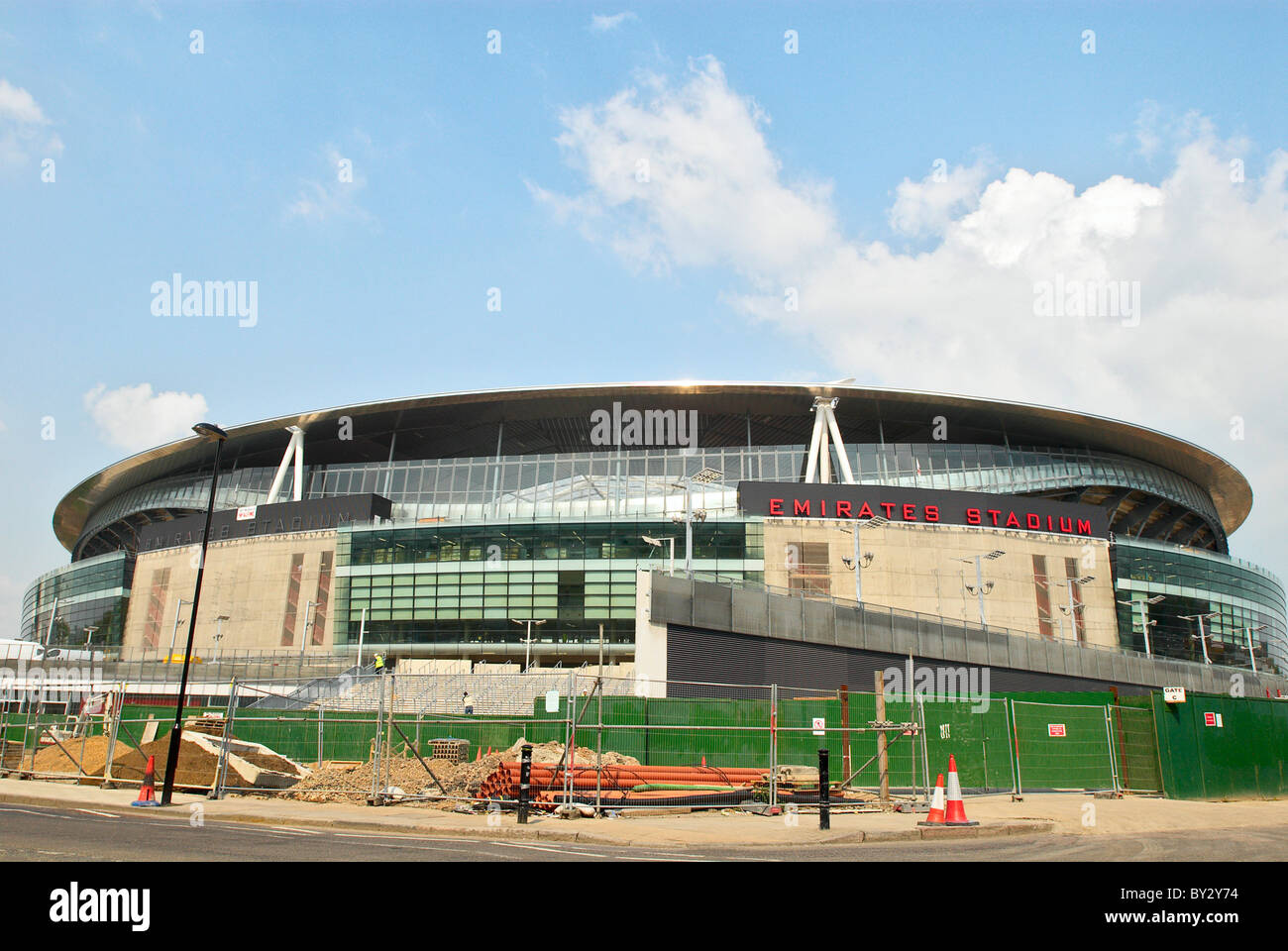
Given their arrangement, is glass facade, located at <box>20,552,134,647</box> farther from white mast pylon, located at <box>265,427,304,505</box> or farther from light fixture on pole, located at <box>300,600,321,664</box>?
light fixture on pole, located at <box>300,600,321,664</box>

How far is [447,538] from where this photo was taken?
67500mm

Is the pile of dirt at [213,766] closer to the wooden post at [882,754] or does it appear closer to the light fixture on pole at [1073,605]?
the wooden post at [882,754]

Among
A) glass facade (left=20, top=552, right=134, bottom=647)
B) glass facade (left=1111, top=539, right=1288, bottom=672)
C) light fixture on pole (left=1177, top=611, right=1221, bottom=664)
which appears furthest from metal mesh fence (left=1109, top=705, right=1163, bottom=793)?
glass facade (left=20, top=552, right=134, bottom=647)

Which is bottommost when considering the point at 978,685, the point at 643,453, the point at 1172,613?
the point at 978,685

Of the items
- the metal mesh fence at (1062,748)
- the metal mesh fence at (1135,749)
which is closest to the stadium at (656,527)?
the metal mesh fence at (1135,749)

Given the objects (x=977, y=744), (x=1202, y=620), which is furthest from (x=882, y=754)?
(x=1202, y=620)

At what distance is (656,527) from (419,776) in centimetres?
4361

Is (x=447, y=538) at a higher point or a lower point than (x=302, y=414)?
lower

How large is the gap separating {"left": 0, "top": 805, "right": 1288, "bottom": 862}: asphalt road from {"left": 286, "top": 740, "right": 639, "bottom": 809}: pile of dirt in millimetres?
4811

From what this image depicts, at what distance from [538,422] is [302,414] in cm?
1874

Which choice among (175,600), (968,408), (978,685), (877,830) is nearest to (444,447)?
(175,600)

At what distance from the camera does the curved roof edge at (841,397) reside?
233 ft

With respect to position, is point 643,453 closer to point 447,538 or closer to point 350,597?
point 447,538
